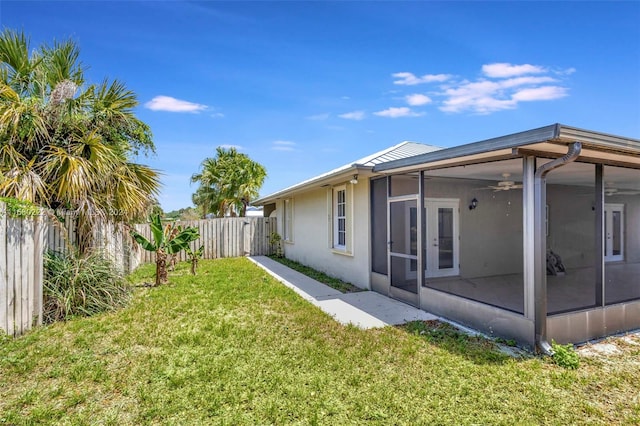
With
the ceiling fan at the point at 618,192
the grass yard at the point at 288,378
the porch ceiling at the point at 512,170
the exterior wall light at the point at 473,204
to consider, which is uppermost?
the porch ceiling at the point at 512,170

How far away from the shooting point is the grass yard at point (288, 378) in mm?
3164

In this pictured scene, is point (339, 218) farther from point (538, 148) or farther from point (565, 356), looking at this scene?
Answer: point (565, 356)

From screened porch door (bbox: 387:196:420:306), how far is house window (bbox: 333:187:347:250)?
2356mm

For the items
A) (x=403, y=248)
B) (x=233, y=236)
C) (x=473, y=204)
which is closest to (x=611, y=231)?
(x=473, y=204)

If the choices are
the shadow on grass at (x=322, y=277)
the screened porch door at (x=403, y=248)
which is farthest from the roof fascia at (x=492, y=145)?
the shadow on grass at (x=322, y=277)

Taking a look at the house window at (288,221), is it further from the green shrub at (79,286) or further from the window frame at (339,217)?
the green shrub at (79,286)

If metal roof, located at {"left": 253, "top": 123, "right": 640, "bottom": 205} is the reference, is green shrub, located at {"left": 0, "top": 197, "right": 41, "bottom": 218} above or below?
below

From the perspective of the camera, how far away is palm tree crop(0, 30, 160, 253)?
6.00 meters

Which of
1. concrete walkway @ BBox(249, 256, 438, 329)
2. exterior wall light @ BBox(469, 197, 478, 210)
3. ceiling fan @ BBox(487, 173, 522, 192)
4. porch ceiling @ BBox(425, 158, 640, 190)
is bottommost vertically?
concrete walkway @ BBox(249, 256, 438, 329)

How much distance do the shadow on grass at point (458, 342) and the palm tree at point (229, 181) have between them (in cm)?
1836

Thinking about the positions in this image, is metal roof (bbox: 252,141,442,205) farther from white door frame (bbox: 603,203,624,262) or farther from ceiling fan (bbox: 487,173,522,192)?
white door frame (bbox: 603,203,624,262)

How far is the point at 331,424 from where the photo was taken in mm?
3012

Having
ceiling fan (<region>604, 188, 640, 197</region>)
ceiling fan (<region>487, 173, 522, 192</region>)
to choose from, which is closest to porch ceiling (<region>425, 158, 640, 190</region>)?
ceiling fan (<region>487, 173, 522, 192</region>)

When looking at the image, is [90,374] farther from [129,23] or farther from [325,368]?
[129,23]
